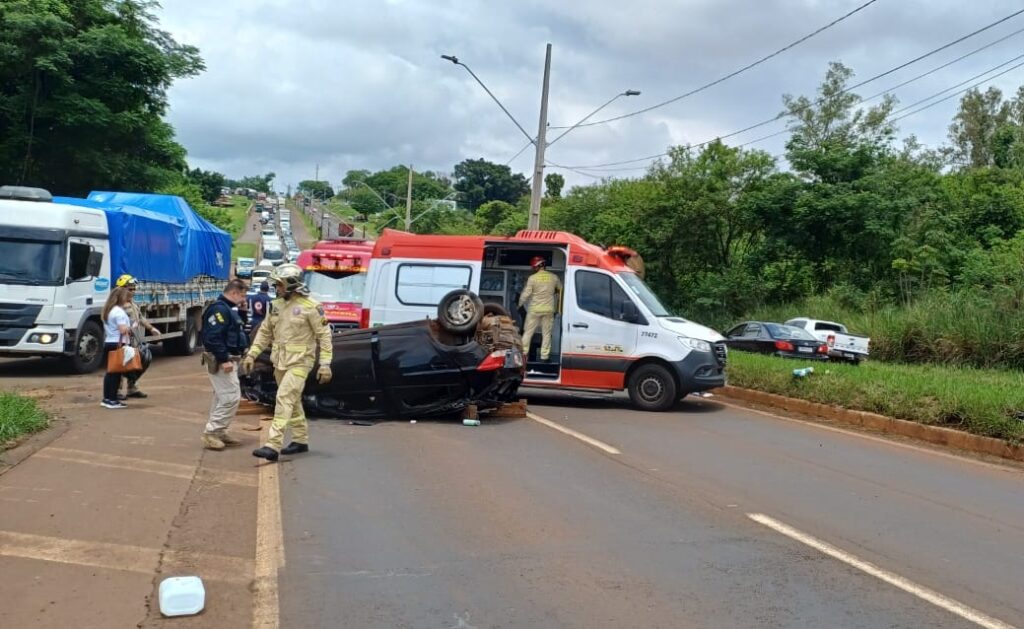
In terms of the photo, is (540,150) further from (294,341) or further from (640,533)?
(640,533)

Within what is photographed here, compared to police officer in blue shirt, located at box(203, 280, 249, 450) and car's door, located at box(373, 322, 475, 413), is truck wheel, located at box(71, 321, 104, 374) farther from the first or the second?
police officer in blue shirt, located at box(203, 280, 249, 450)

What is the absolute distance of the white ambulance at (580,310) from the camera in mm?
12812

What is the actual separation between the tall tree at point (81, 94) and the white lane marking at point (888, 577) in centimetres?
2652

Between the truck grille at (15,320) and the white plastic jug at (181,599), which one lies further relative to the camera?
the truck grille at (15,320)

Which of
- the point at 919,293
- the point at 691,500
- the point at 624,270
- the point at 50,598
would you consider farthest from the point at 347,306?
the point at 919,293

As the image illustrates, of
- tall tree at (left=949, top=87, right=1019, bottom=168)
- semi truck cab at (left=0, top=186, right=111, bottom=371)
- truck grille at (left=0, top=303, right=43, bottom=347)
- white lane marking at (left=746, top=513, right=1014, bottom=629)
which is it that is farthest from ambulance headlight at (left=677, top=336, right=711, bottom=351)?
tall tree at (left=949, top=87, right=1019, bottom=168)

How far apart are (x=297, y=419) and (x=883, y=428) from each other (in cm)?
780

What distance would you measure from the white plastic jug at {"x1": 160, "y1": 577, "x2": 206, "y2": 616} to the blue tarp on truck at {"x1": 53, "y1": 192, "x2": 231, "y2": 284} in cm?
1328

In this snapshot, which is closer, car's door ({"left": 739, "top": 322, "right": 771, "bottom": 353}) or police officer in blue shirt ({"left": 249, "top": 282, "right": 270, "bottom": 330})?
police officer in blue shirt ({"left": 249, "top": 282, "right": 270, "bottom": 330})

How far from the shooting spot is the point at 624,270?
44.4 feet

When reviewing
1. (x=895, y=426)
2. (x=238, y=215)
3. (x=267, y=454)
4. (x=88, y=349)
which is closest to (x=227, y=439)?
(x=267, y=454)

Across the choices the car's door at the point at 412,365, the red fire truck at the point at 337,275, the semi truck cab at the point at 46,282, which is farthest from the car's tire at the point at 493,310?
the red fire truck at the point at 337,275

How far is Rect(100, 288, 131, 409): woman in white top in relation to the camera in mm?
11344

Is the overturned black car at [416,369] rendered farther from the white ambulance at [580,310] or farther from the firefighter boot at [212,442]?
the white ambulance at [580,310]
